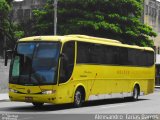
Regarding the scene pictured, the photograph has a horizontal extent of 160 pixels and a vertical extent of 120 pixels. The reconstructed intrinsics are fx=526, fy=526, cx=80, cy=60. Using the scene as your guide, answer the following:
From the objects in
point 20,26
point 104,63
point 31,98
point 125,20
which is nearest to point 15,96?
point 31,98

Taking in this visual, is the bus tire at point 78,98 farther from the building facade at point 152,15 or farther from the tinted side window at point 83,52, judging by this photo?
the building facade at point 152,15

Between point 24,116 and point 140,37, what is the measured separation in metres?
33.7

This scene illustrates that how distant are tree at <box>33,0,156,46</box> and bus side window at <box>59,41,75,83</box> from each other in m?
23.6

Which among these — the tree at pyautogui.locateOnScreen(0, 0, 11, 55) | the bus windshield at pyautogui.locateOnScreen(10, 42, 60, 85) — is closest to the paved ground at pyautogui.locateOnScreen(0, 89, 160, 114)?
the bus windshield at pyautogui.locateOnScreen(10, 42, 60, 85)

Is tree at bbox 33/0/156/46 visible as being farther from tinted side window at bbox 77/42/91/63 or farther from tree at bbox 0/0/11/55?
tinted side window at bbox 77/42/91/63

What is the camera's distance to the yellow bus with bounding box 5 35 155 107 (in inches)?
834

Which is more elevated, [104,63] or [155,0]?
[155,0]

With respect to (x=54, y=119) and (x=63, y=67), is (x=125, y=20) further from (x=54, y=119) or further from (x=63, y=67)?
(x=54, y=119)

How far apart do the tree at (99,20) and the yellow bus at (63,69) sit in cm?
1971

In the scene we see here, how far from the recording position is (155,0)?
73.2 m

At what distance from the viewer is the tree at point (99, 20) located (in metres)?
46.8

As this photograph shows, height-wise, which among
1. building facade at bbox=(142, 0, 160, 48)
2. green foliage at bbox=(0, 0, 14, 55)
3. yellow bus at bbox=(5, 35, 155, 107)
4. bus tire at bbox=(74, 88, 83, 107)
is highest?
building facade at bbox=(142, 0, 160, 48)

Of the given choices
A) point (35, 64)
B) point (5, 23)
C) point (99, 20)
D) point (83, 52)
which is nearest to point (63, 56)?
point (35, 64)

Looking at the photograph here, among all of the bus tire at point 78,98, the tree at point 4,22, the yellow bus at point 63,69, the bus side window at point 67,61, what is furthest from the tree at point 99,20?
the bus side window at point 67,61
